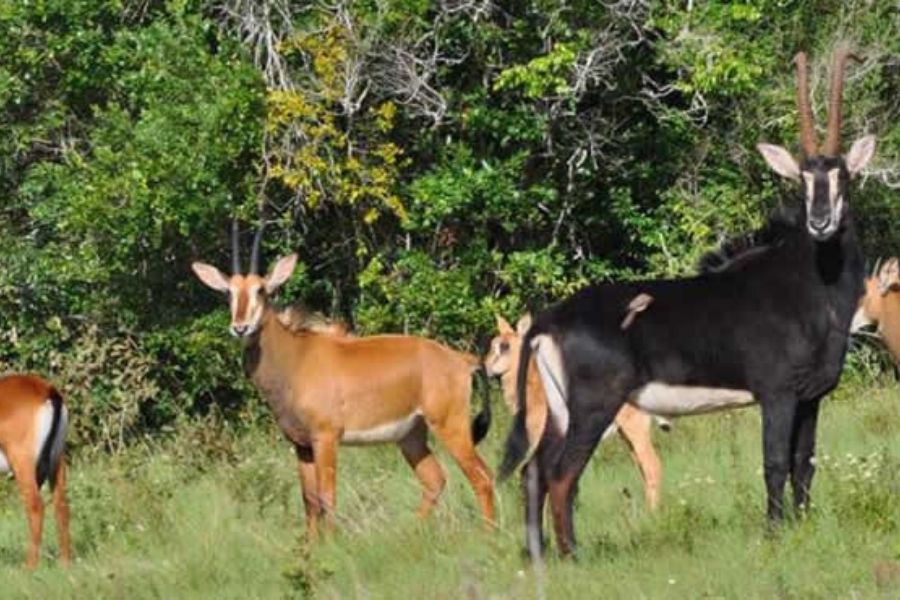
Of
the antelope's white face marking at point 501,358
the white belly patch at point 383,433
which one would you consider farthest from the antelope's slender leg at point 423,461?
the antelope's white face marking at point 501,358

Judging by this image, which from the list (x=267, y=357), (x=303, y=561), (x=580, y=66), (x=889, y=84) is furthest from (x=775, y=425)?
(x=889, y=84)

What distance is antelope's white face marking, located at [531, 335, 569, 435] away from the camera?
42.0 ft

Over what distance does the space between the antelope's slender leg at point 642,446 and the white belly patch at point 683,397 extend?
2009 mm

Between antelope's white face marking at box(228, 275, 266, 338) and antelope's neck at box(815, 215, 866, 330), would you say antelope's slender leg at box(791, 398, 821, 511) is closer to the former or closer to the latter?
antelope's neck at box(815, 215, 866, 330)

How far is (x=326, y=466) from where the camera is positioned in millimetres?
15023

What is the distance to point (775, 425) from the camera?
41.2ft

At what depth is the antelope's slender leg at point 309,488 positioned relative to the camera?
14.3 m

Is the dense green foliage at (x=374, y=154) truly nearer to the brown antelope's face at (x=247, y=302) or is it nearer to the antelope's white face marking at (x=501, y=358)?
the antelope's white face marking at (x=501, y=358)

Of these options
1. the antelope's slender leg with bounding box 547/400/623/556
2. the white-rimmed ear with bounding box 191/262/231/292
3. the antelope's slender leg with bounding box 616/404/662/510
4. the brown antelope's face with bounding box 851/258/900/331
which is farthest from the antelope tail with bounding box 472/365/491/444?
the brown antelope's face with bounding box 851/258/900/331

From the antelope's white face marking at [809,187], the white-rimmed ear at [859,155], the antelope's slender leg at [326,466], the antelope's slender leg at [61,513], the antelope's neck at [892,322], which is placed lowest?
the antelope's slender leg at [61,513]

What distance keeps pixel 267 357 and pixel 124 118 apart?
596 cm

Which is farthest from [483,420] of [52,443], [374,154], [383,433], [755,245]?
[374,154]

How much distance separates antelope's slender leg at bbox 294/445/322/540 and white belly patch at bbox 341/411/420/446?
27cm

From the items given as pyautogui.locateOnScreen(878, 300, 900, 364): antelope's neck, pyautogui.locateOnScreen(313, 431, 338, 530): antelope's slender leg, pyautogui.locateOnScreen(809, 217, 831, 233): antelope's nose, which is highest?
pyautogui.locateOnScreen(809, 217, 831, 233): antelope's nose
